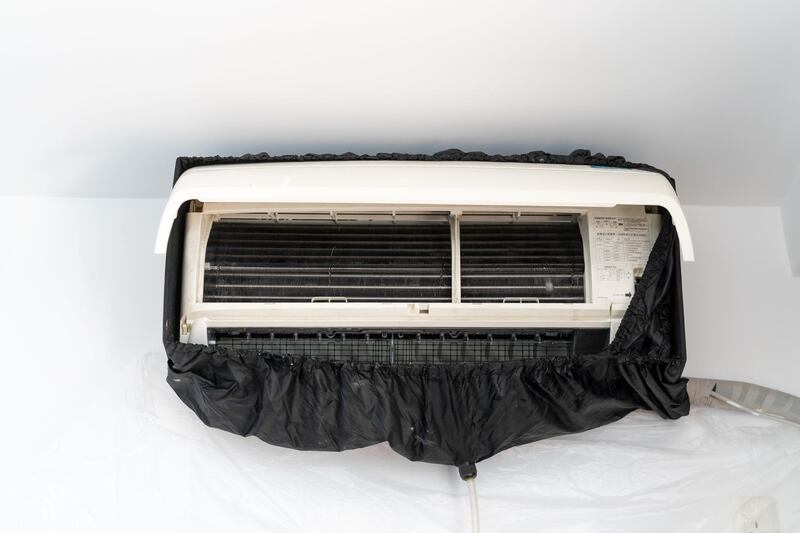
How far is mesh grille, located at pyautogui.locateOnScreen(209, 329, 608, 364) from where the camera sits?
129 cm

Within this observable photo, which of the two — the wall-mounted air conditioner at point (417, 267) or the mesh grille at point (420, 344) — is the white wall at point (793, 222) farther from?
the mesh grille at point (420, 344)

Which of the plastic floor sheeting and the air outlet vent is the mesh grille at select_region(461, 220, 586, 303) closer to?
the air outlet vent

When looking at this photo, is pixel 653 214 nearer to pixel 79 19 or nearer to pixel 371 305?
pixel 371 305

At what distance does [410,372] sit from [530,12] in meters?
0.63

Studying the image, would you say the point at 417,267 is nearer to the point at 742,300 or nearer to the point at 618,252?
the point at 618,252

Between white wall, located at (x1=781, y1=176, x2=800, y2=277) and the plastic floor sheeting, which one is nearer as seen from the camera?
the plastic floor sheeting

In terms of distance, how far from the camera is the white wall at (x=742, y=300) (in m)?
1.49

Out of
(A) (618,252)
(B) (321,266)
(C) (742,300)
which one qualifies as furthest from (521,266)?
(C) (742,300)

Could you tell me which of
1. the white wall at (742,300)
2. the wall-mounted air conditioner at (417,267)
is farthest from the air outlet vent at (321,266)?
the white wall at (742,300)

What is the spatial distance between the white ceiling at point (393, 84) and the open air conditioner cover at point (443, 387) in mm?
98

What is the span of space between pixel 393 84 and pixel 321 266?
0.34 meters

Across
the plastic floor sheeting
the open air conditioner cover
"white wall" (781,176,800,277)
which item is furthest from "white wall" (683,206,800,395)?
the open air conditioner cover

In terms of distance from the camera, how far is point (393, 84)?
125cm

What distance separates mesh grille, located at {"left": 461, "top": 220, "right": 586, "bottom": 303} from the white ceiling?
0.21m
